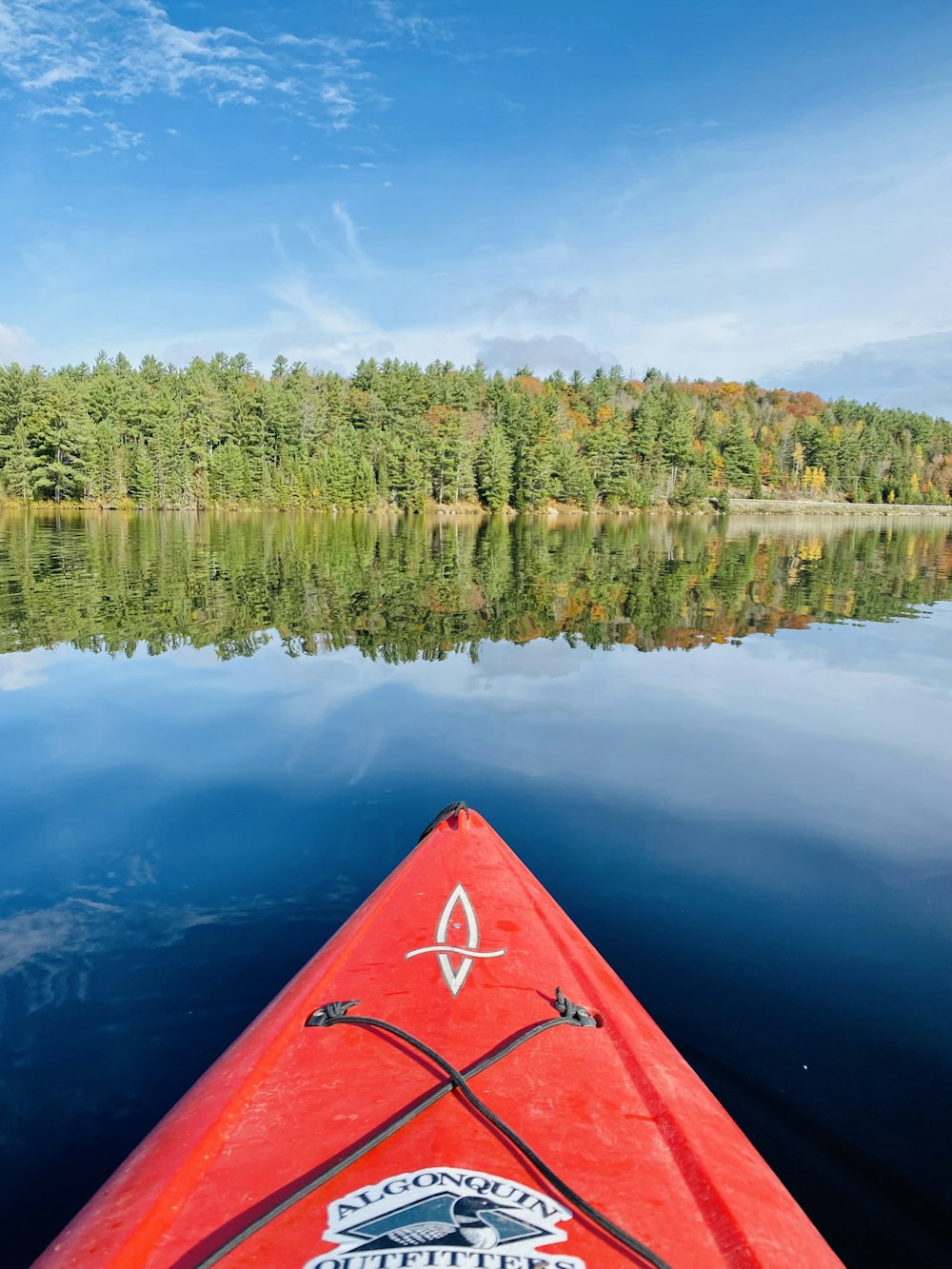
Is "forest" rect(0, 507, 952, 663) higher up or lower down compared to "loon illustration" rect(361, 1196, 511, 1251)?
higher up

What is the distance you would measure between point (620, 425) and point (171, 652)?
8654 centimetres

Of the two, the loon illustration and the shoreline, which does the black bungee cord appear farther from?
the shoreline

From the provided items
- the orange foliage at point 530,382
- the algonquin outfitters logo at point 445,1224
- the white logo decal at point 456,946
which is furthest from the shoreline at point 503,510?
the algonquin outfitters logo at point 445,1224

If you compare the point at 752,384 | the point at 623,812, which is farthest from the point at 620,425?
the point at 623,812

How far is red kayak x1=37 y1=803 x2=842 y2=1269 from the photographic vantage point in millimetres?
1867

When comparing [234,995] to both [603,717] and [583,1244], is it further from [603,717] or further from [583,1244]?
[603,717]

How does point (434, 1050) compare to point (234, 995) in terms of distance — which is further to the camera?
point (234, 995)

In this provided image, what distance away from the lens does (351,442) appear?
68875mm

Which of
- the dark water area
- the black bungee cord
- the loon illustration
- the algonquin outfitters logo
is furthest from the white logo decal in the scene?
the dark water area

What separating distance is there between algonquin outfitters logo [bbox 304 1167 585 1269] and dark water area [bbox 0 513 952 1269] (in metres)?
1.75

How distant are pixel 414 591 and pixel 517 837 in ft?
42.2

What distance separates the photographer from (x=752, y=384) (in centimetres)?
15675

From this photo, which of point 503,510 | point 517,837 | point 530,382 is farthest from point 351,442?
point 517,837

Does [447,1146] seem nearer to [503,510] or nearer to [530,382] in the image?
[503,510]
